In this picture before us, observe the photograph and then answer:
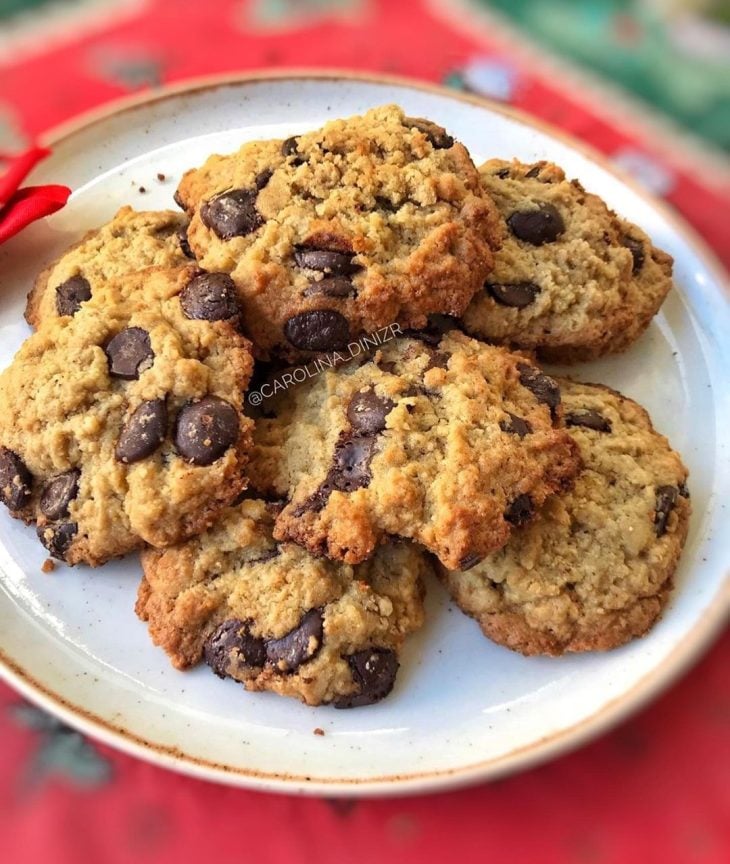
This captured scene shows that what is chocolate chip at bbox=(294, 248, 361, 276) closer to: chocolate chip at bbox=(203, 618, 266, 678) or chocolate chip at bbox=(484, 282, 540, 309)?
chocolate chip at bbox=(484, 282, 540, 309)

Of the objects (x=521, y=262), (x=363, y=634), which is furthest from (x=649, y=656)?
(x=521, y=262)

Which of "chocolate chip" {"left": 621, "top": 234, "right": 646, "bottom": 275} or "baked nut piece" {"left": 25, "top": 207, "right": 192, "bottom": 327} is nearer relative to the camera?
"baked nut piece" {"left": 25, "top": 207, "right": 192, "bottom": 327}

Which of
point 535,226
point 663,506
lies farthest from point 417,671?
point 535,226

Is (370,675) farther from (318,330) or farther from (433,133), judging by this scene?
(433,133)

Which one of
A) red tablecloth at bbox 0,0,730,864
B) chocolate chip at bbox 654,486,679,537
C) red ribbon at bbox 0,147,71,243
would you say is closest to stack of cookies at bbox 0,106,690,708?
chocolate chip at bbox 654,486,679,537

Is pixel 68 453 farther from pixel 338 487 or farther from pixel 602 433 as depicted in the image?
pixel 602 433

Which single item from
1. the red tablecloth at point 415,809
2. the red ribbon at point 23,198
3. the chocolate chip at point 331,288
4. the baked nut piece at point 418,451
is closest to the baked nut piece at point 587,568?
the baked nut piece at point 418,451

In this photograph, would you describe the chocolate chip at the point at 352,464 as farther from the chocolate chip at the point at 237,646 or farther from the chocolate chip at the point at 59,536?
the chocolate chip at the point at 59,536
